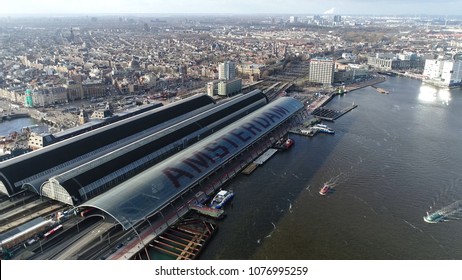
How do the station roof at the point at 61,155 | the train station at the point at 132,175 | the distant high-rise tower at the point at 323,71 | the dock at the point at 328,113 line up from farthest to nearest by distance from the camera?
the distant high-rise tower at the point at 323,71 → the dock at the point at 328,113 → the station roof at the point at 61,155 → the train station at the point at 132,175

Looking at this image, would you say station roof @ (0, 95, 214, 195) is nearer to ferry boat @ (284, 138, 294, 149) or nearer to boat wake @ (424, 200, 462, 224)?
ferry boat @ (284, 138, 294, 149)

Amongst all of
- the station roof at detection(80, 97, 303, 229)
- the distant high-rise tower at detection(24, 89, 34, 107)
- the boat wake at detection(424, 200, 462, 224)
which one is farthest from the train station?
the distant high-rise tower at detection(24, 89, 34, 107)

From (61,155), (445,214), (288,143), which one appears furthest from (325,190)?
(61,155)

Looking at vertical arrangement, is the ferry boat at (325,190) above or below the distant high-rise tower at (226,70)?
below

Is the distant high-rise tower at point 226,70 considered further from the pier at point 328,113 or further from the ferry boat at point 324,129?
the ferry boat at point 324,129

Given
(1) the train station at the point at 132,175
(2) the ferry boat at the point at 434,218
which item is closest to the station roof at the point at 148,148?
(1) the train station at the point at 132,175

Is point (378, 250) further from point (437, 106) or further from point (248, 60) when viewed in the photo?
point (248, 60)

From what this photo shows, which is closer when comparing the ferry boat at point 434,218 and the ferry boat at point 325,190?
the ferry boat at point 434,218
